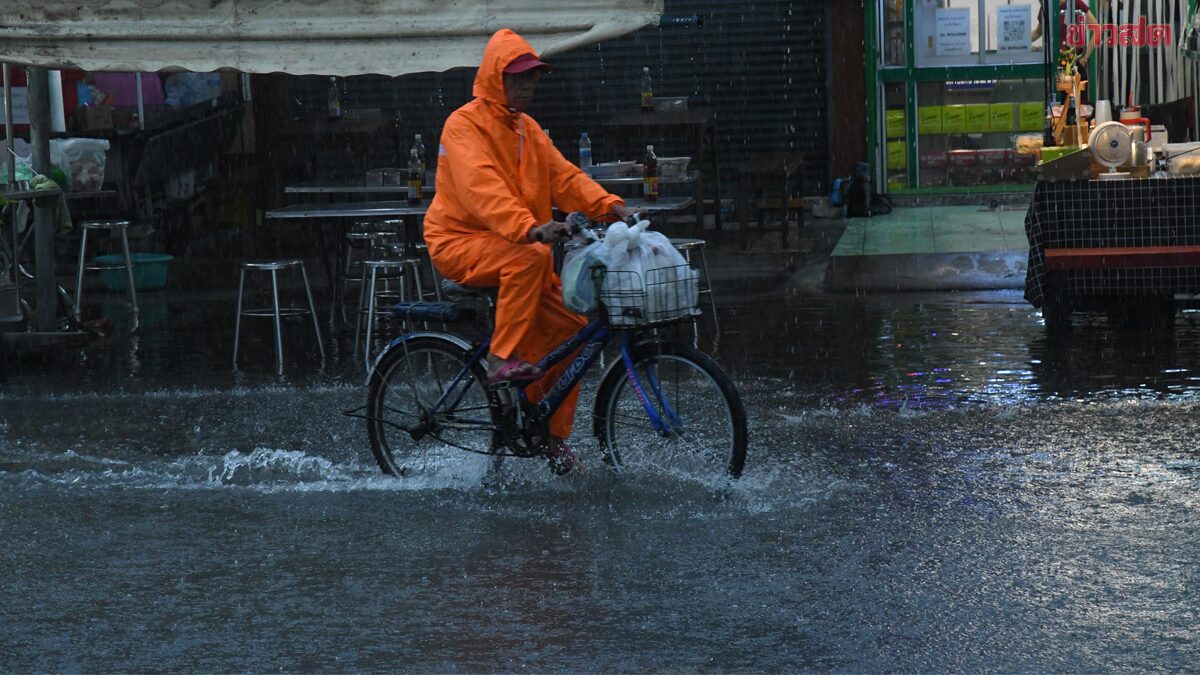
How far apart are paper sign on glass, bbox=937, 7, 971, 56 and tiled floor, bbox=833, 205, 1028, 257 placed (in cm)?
175

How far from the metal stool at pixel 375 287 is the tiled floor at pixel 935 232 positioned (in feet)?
16.0

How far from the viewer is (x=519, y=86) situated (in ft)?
21.2

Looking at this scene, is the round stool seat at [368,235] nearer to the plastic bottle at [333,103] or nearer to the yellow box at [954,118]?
the plastic bottle at [333,103]

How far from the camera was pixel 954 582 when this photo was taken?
17.1ft


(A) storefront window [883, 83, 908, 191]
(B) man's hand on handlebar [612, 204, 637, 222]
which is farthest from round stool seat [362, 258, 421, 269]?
(A) storefront window [883, 83, 908, 191]

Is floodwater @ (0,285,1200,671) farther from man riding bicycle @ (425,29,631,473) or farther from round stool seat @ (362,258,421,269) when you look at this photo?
round stool seat @ (362,258,421,269)

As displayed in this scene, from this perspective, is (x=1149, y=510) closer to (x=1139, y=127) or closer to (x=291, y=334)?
(x=1139, y=127)

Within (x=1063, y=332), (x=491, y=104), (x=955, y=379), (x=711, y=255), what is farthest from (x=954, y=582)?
(x=711, y=255)

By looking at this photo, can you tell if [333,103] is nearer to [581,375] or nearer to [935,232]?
[935,232]

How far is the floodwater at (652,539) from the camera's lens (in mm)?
4750

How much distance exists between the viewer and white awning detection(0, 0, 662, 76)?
29.6ft

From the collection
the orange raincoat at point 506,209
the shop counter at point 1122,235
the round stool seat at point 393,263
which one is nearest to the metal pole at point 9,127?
the round stool seat at point 393,263

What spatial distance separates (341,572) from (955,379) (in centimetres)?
436

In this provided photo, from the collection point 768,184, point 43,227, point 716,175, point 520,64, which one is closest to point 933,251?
point 768,184
